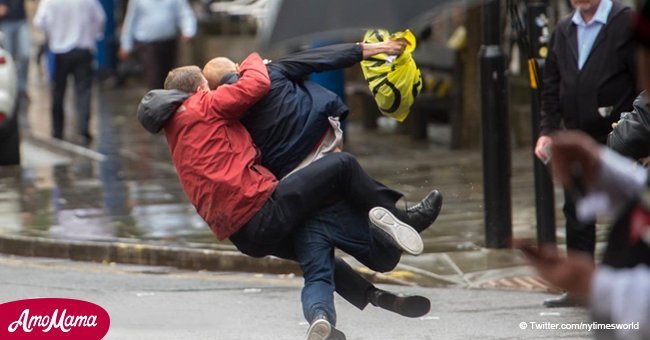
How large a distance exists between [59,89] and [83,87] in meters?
0.29

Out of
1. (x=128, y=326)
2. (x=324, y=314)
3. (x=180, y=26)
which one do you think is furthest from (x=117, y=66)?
(x=324, y=314)

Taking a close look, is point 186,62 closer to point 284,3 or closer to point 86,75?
point 86,75

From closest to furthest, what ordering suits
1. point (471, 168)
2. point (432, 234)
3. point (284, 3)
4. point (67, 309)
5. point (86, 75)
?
point (284, 3), point (67, 309), point (432, 234), point (471, 168), point (86, 75)

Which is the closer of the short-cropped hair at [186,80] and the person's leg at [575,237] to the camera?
the short-cropped hair at [186,80]

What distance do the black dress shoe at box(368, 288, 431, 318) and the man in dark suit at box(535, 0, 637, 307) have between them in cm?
153

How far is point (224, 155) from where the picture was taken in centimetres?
706

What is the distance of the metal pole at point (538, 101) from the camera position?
9.68 m

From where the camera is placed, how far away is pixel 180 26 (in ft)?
63.8

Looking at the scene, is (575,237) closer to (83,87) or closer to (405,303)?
(405,303)

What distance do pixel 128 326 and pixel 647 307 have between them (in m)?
5.30

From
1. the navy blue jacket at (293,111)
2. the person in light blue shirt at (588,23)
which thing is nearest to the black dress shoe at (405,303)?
the navy blue jacket at (293,111)

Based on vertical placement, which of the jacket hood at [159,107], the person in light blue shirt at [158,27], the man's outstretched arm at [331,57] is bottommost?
the person in light blue shirt at [158,27]

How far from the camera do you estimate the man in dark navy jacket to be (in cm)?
712

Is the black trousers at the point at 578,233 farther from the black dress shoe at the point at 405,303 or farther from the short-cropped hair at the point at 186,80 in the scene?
the short-cropped hair at the point at 186,80
